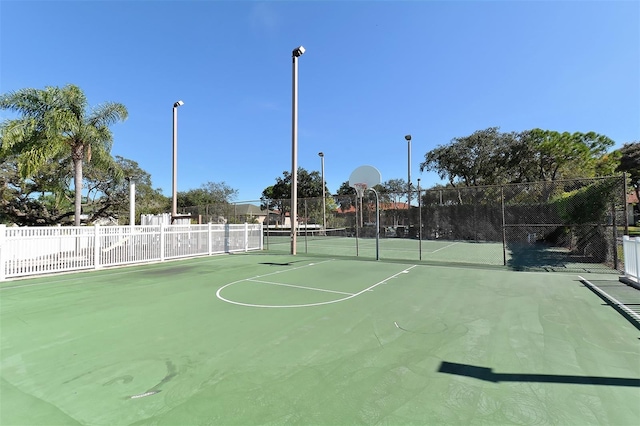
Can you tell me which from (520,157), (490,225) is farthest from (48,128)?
(520,157)

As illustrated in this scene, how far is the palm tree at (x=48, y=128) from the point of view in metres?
12.8

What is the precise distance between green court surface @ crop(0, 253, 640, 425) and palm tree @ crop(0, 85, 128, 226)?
9116 millimetres

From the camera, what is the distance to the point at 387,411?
2.47m

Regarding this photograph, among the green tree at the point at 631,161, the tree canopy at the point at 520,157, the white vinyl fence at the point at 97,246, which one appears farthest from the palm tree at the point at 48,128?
the green tree at the point at 631,161

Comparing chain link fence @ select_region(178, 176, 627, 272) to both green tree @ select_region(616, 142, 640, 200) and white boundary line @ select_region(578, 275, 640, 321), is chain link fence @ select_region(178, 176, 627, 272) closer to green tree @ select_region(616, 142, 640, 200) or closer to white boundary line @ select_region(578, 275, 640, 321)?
white boundary line @ select_region(578, 275, 640, 321)

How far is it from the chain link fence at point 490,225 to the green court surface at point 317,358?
5.45 metres

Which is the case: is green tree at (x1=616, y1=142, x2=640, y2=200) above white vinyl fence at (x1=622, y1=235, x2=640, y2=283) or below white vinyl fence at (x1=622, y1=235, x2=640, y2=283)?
above

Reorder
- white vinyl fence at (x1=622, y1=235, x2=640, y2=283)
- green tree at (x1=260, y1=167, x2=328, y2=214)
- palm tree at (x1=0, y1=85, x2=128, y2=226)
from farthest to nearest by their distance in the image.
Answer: green tree at (x1=260, y1=167, x2=328, y2=214), palm tree at (x1=0, y1=85, x2=128, y2=226), white vinyl fence at (x1=622, y1=235, x2=640, y2=283)

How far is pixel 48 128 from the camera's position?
12836 millimetres

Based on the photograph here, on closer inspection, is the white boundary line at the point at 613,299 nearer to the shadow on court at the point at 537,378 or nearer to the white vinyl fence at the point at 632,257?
the white vinyl fence at the point at 632,257

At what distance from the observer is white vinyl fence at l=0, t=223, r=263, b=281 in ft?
28.0

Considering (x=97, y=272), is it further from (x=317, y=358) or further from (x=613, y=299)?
(x=613, y=299)

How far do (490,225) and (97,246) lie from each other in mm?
21359

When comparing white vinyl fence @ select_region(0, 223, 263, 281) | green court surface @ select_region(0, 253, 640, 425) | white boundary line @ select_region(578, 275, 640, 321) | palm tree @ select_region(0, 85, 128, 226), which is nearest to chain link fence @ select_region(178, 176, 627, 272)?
white boundary line @ select_region(578, 275, 640, 321)
